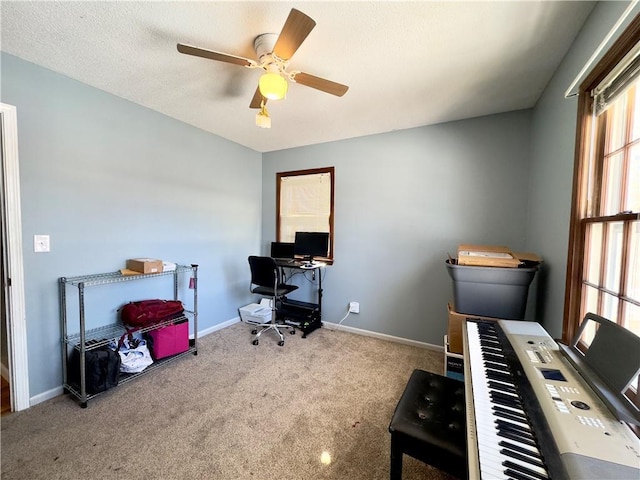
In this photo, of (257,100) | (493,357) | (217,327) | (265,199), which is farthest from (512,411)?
(265,199)

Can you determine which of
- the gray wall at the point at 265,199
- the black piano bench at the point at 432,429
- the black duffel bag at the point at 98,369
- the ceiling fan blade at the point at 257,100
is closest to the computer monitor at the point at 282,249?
the gray wall at the point at 265,199

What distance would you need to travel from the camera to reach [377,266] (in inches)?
120

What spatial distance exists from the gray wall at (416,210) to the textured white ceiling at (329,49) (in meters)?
0.38

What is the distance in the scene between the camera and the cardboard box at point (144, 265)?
7.18 feet

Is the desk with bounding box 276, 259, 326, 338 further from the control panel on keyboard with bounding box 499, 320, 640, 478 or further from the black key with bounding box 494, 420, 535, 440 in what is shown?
the black key with bounding box 494, 420, 535, 440

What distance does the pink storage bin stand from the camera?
7.47 feet

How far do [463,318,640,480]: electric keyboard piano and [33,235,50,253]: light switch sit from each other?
2.75 m

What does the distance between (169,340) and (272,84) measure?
233cm

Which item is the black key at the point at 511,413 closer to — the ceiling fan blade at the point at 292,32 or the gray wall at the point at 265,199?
the gray wall at the point at 265,199

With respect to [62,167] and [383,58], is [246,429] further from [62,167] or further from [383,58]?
[383,58]

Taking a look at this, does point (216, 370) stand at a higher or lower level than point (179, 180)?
lower

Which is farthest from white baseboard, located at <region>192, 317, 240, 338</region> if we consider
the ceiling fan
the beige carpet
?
the ceiling fan

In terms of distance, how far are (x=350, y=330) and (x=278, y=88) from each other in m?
2.75

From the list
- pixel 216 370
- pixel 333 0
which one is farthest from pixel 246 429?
pixel 333 0
